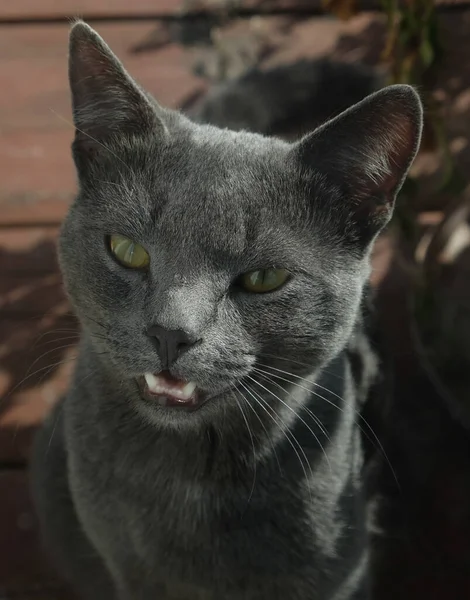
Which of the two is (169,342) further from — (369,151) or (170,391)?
Answer: (369,151)

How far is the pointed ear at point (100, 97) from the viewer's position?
855 millimetres

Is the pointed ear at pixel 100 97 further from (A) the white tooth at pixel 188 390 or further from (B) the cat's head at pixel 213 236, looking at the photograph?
(A) the white tooth at pixel 188 390

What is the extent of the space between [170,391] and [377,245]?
0.85 meters

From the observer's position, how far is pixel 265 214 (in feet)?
2.85

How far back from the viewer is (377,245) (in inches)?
63.4

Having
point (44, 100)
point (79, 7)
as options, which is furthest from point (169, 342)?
point (79, 7)

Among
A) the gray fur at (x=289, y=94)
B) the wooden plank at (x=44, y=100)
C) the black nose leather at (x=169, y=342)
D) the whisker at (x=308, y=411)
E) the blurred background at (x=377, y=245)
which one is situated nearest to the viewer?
the black nose leather at (x=169, y=342)

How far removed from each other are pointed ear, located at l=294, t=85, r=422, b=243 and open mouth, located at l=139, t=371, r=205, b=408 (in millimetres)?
273

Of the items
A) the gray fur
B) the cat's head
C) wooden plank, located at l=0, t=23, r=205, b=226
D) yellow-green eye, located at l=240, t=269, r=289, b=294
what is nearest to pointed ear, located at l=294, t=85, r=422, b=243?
the cat's head

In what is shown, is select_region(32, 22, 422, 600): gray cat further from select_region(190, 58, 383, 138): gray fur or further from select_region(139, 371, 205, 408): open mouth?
select_region(190, 58, 383, 138): gray fur

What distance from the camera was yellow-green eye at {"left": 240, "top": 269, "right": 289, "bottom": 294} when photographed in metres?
0.86

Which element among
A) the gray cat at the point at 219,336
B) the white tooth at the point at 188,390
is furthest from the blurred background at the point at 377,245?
the white tooth at the point at 188,390

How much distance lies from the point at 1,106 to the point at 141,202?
0.93 metres

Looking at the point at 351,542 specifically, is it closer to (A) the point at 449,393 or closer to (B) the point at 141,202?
(A) the point at 449,393
